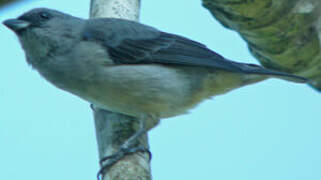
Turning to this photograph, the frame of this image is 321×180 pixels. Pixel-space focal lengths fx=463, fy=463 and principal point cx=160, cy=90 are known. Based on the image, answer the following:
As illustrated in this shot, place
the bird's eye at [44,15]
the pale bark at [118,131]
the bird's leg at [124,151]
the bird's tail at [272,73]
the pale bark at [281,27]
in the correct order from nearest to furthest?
the pale bark at [118,131], the bird's leg at [124,151], the bird's eye at [44,15], the pale bark at [281,27], the bird's tail at [272,73]

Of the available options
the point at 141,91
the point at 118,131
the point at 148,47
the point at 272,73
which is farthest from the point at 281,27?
the point at 118,131

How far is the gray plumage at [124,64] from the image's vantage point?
11.6 feet

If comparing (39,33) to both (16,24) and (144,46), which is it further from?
(144,46)

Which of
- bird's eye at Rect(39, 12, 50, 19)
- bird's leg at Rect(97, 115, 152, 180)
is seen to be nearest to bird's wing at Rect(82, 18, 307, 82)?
bird's eye at Rect(39, 12, 50, 19)

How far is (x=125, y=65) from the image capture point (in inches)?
148

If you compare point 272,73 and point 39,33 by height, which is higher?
point 39,33

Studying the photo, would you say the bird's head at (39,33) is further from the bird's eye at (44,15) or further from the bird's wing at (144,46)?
the bird's wing at (144,46)

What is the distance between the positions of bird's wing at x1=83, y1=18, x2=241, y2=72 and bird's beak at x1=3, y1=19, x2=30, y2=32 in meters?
0.48

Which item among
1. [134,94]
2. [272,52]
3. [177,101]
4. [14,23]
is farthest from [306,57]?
[14,23]

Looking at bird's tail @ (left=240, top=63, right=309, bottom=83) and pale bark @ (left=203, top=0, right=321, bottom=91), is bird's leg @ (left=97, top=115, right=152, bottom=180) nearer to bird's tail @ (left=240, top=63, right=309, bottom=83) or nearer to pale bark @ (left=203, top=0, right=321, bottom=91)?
bird's tail @ (left=240, top=63, right=309, bottom=83)

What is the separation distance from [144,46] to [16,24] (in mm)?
1062

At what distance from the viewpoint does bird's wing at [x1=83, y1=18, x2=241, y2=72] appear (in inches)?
151

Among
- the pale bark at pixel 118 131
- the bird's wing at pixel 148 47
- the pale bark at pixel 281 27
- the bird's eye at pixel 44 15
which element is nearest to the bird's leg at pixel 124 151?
the pale bark at pixel 118 131

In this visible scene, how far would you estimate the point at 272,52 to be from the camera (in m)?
4.27
